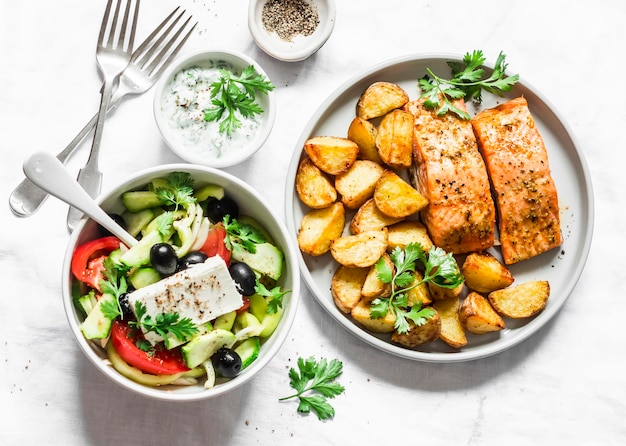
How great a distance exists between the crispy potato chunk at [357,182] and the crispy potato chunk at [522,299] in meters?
0.65

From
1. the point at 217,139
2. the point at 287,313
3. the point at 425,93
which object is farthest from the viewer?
the point at 425,93

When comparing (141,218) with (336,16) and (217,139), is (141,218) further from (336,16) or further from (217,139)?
(336,16)

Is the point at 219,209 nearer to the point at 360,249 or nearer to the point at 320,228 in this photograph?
the point at 320,228

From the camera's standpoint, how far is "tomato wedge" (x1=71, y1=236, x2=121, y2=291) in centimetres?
216

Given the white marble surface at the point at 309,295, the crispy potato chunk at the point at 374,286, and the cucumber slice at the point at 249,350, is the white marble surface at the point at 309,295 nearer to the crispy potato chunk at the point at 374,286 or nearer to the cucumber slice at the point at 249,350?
the crispy potato chunk at the point at 374,286

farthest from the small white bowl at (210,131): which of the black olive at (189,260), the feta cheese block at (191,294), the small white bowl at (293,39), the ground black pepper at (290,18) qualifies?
the feta cheese block at (191,294)

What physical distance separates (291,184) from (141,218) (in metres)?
0.62

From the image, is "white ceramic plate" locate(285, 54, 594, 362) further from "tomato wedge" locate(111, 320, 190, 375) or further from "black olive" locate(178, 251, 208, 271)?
"tomato wedge" locate(111, 320, 190, 375)

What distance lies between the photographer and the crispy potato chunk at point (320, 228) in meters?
2.61

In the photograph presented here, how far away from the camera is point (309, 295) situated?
8.98 ft

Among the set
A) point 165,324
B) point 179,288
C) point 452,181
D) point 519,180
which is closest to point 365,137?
point 452,181

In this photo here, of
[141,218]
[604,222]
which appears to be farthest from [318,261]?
[604,222]

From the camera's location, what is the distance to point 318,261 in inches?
107

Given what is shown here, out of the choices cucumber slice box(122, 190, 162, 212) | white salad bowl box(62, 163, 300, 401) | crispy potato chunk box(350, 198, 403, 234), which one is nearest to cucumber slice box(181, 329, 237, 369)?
white salad bowl box(62, 163, 300, 401)
